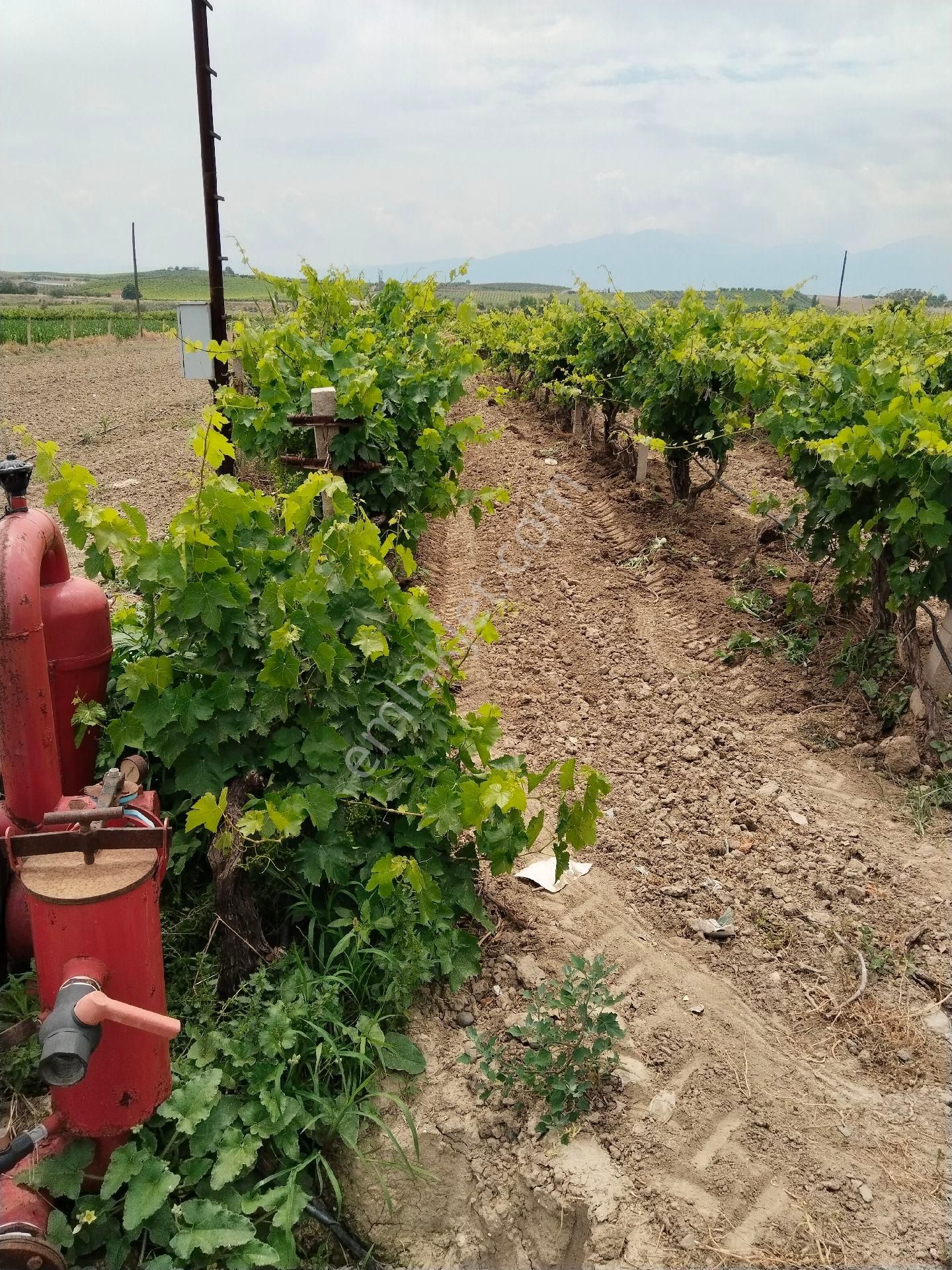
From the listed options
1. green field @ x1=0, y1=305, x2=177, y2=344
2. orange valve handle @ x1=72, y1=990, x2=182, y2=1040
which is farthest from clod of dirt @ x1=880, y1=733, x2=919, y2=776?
green field @ x1=0, y1=305, x2=177, y2=344

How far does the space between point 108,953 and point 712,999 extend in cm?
207

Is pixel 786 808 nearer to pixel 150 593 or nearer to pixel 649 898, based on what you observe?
pixel 649 898

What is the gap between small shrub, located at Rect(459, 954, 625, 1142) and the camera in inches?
105

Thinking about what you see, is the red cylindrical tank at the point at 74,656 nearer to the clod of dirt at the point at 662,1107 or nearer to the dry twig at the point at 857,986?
the clod of dirt at the point at 662,1107

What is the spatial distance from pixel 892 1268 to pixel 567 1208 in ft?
2.83

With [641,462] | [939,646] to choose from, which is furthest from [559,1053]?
[641,462]

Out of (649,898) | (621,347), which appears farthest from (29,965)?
(621,347)

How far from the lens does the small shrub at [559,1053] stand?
2.66 meters

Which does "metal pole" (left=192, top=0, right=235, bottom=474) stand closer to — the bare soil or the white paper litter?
the bare soil

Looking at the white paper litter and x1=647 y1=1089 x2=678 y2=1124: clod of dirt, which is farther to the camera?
the white paper litter

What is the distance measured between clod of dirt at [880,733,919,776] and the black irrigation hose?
3.20m

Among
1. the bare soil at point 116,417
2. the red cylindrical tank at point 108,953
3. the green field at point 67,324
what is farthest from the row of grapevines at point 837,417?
the green field at point 67,324

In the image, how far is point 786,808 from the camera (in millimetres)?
4133

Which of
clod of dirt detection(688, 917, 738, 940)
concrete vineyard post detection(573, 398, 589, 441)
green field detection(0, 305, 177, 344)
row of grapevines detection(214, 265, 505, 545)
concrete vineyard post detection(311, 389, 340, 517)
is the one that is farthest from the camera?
green field detection(0, 305, 177, 344)
